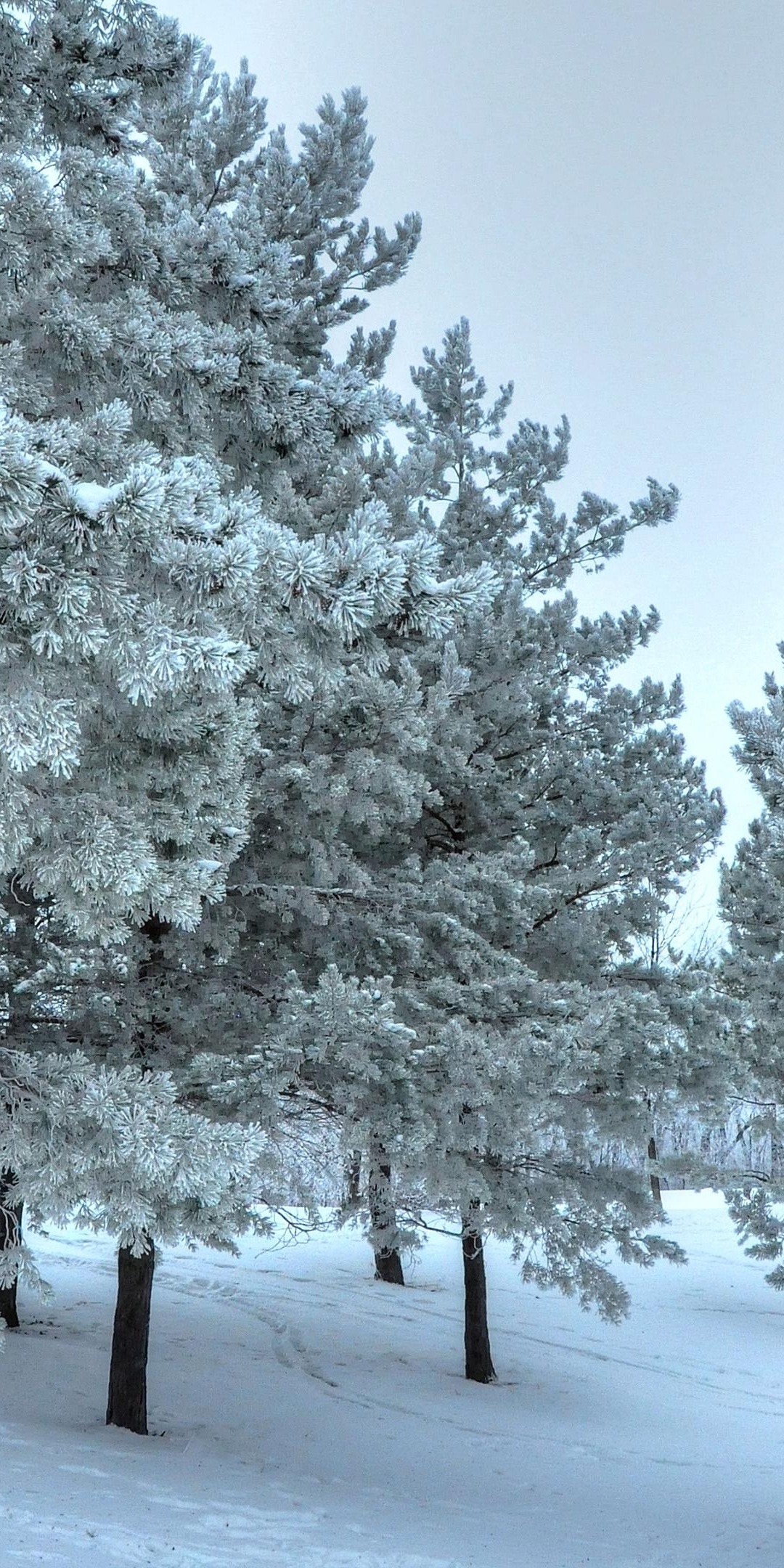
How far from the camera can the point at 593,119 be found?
372ft

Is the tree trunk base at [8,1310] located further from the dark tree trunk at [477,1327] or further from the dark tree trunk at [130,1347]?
the dark tree trunk at [477,1327]

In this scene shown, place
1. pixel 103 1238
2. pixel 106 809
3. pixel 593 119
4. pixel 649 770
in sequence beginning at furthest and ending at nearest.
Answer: pixel 593 119 < pixel 103 1238 < pixel 649 770 < pixel 106 809

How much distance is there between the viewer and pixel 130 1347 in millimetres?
9117

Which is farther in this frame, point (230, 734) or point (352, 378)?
point (352, 378)

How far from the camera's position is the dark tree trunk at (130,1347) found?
9.09m

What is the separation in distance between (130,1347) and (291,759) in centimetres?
560

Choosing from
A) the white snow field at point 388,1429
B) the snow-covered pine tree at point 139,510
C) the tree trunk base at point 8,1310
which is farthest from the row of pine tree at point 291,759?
the tree trunk base at point 8,1310

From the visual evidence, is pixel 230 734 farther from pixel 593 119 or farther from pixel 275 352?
pixel 593 119

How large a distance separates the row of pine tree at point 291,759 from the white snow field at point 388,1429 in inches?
45.3

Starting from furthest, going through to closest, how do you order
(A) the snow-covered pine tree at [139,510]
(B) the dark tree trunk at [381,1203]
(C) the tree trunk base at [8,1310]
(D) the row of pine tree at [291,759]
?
(C) the tree trunk base at [8,1310], (B) the dark tree trunk at [381,1203], (D) the row of pine tree at [291,759], (A) the snow-covered pine tree at [139,510]

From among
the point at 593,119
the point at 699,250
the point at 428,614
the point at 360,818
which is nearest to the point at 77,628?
the point at 428,614

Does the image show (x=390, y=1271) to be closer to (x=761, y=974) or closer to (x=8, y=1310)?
(x=8, y=1310)

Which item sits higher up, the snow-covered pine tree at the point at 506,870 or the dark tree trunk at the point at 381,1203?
the snow-covered pine tree at the point at 506,870

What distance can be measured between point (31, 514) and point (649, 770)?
7829mm
